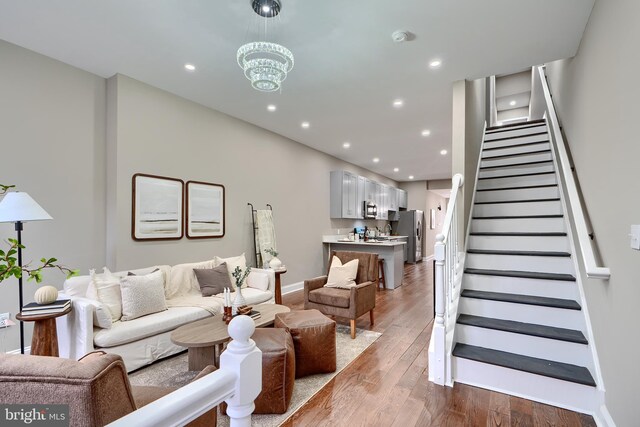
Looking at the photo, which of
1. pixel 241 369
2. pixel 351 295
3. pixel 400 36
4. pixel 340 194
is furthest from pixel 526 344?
pixel 340 194

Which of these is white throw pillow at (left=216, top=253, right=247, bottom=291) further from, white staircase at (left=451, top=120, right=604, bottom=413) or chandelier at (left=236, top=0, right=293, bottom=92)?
white staircase at (left=451, top=120, right=604, bottom=413)

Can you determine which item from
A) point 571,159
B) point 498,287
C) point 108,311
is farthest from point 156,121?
point 571,159

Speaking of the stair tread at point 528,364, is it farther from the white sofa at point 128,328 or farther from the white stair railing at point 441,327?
the white sofa at point 128,328

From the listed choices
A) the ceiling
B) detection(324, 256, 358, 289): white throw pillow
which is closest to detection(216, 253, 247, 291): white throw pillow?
detection(324, 256, 358, 289): white throw pillow

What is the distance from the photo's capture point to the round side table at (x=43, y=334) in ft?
7.52

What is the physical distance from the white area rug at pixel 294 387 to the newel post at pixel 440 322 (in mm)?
809

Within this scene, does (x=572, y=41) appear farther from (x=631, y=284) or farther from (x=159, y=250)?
(x=159, y=250)

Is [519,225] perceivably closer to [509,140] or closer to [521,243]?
[521,243]

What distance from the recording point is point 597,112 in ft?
7.58

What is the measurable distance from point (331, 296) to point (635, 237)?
274 cm

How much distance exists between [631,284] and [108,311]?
3678mm

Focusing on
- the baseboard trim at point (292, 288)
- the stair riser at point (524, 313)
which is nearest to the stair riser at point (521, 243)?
the stair riser at point (524, 313)

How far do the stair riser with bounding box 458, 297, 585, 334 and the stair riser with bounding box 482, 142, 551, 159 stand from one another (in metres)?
3.15

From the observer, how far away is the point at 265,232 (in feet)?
16.7
